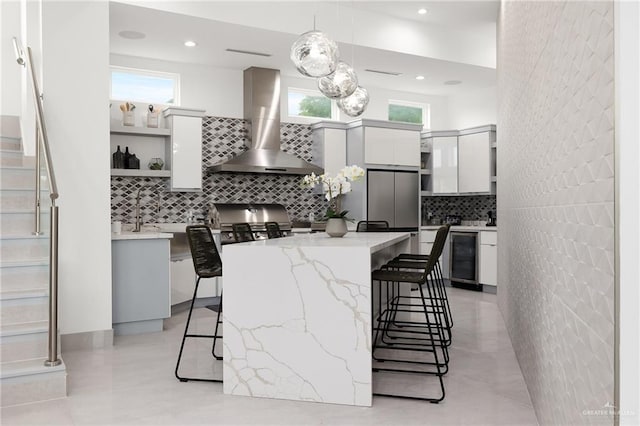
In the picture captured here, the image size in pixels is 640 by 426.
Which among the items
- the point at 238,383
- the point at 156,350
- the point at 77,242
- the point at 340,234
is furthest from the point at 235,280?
→ the point at 77,242

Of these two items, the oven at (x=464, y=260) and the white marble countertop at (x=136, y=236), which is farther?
the oven at (x=464, y=260)

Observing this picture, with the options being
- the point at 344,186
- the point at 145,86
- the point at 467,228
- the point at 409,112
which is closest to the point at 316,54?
the point at 344,186

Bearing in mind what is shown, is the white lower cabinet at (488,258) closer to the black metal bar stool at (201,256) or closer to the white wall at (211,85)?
the white wall at (211,85)

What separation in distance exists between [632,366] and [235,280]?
7.54 ft

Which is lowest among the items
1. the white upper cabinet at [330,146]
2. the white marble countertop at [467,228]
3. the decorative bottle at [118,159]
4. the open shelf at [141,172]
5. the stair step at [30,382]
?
the stair step at [30,382]

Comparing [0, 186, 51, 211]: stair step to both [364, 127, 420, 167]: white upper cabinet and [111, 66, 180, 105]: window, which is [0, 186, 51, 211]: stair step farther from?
[364, 127, 420, 167]: white upper cabinet

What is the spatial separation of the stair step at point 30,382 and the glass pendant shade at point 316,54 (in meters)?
2.40

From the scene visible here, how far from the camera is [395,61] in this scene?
691 centimetres

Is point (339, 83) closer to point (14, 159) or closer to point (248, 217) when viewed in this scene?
point (14, 159)

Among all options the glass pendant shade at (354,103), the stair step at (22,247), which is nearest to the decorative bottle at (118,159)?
the stair step at (22,247)

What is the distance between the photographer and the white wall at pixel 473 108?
8.43m

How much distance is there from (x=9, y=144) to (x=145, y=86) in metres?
2.26

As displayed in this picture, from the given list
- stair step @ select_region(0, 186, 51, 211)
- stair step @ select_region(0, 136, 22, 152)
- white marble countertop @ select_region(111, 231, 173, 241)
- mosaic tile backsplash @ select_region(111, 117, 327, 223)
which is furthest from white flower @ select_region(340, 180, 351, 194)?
mosaic tile backsplash @ select_region(111, 117, 327, 223)

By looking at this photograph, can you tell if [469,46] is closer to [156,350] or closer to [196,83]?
[196,83]
